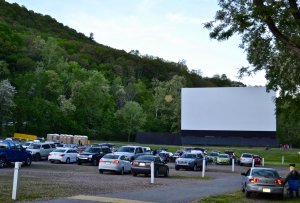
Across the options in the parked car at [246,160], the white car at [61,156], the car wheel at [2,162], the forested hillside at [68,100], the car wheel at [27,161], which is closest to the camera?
the car wheel at [2,162]

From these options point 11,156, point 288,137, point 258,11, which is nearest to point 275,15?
point 258,11

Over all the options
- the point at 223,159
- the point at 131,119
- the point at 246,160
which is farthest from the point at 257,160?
the point at 131,119

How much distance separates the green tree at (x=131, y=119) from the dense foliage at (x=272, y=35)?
2880 inches

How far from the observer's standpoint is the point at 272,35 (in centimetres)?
1689

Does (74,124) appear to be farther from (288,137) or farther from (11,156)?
(11,156)

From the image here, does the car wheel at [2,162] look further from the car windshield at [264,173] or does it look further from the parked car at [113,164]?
the car windshield at [264,173]

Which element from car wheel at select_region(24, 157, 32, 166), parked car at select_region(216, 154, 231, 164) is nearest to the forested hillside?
parked car at select_region(216, 154, 231, 164)

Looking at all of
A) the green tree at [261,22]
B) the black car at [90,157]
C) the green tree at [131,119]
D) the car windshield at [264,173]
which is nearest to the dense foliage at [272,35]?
the green tree at [261,22]

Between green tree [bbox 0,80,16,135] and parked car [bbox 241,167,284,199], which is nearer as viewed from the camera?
parked car [bbox 241,167,284,199]

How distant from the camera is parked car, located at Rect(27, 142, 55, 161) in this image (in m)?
38.6

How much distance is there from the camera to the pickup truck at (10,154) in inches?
1115

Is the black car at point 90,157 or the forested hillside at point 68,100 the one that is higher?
the forested hillside at point 68,100

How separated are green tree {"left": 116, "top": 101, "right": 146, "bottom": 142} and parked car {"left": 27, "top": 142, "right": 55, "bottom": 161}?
189 feet

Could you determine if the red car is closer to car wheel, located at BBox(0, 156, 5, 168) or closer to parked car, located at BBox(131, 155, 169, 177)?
parked car, located at BBox(131, 155, 169, 177)
